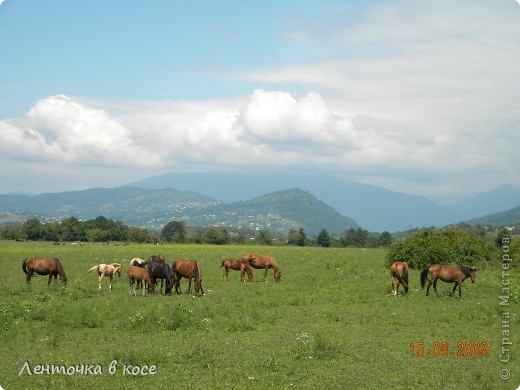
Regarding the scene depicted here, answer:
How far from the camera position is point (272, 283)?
26609 millimetres

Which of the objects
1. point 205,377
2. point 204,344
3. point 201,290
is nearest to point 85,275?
point 201,290

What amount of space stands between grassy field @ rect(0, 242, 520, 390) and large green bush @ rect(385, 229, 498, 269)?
42.4 ft

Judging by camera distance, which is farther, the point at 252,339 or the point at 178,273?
the point at 178,273

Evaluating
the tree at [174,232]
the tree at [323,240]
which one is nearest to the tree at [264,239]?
the tree at [323,240]

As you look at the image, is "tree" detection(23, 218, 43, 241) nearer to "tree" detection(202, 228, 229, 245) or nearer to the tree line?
the tree line

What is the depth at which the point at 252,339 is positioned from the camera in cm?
1403

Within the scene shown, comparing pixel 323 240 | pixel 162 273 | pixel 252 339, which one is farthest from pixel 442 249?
pixel 323 240

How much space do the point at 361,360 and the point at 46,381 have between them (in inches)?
272

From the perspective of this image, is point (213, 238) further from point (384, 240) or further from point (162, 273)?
point (162, 273)

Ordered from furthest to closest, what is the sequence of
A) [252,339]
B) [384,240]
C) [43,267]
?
1. [384,240]
2. [43,267]
3. [252,339]
